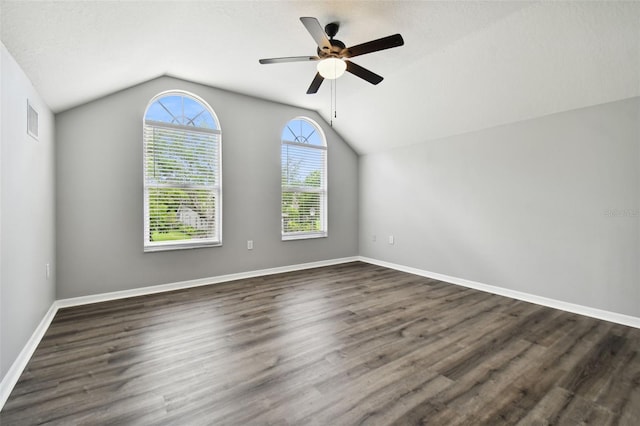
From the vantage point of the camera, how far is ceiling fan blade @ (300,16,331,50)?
205 cm

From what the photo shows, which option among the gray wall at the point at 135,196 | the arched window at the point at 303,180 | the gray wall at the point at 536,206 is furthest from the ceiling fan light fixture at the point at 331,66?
the gray wall at the point at 536,206

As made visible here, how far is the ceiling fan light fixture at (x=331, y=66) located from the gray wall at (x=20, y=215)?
7.11 ft

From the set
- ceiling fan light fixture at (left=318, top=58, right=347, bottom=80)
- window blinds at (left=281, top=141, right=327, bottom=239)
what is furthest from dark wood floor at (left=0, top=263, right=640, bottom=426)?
ceiling fan light fixture at (left=318, top=58, right=347, bottom=80)

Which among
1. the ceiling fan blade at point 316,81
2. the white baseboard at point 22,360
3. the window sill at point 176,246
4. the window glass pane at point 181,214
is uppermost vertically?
the ceiling fan blade at point 316,81

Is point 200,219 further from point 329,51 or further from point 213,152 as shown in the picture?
point 329,51

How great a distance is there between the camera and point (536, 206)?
3.45 meters

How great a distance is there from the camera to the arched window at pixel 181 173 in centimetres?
379

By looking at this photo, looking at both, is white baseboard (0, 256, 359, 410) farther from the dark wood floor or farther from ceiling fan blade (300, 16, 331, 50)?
ceiling fan blade (300, 16, 331, 50)

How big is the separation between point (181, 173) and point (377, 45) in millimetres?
3001

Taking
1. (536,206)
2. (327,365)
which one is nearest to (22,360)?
(327,365)

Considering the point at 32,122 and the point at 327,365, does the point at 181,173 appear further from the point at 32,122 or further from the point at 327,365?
the point at 327,365

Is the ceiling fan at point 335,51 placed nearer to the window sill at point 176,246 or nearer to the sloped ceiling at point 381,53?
the sloped ceiling at point 381,53

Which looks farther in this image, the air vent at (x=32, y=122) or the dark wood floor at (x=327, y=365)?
the air vent at (x=32, y=122)

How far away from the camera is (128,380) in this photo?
6.24 feet
